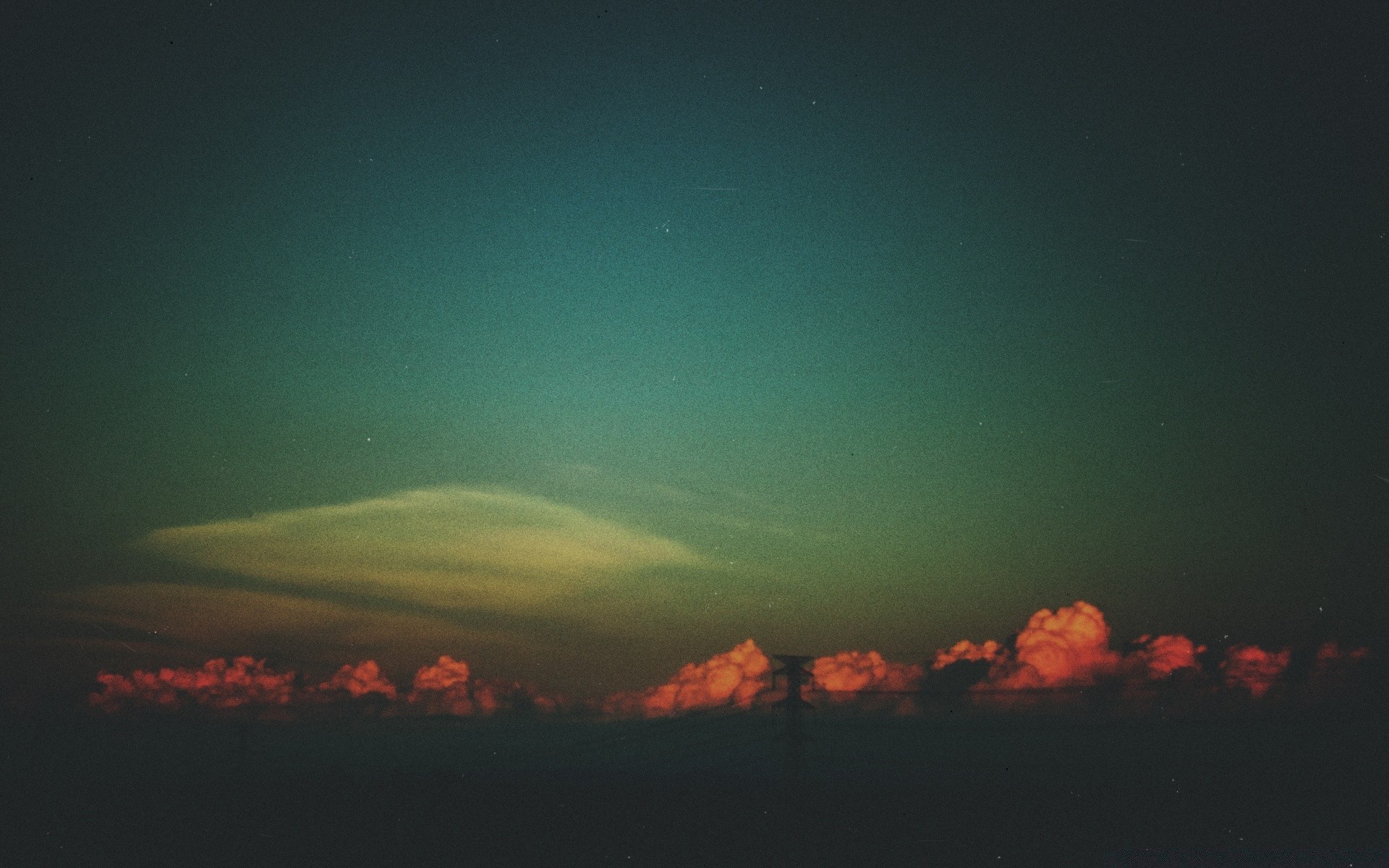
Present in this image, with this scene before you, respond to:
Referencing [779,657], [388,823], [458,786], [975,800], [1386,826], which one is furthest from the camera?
[975,800]

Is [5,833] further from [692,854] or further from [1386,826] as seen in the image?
[1386,826]

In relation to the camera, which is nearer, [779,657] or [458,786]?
[779,657]

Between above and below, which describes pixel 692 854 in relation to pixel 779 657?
below

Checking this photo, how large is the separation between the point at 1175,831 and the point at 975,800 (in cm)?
3428

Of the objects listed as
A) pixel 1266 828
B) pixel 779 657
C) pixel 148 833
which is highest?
pixel 779 657

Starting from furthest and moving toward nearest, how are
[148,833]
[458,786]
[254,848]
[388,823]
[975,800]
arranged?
1. [975,800]
2. [458,786]
3. [388,823]
4. [148,833]
5. [254,848]

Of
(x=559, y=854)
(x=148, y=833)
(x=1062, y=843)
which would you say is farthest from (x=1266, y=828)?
(x=148, y=833)

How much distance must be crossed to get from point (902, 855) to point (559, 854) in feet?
137

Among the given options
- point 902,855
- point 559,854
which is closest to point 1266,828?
point 902,855

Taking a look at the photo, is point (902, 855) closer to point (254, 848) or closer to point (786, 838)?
point (786, 838)

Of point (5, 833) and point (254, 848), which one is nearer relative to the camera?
point (254, 848)

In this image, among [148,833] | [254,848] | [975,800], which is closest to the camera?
[254,848]

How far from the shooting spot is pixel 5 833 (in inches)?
5433

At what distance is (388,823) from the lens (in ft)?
512
